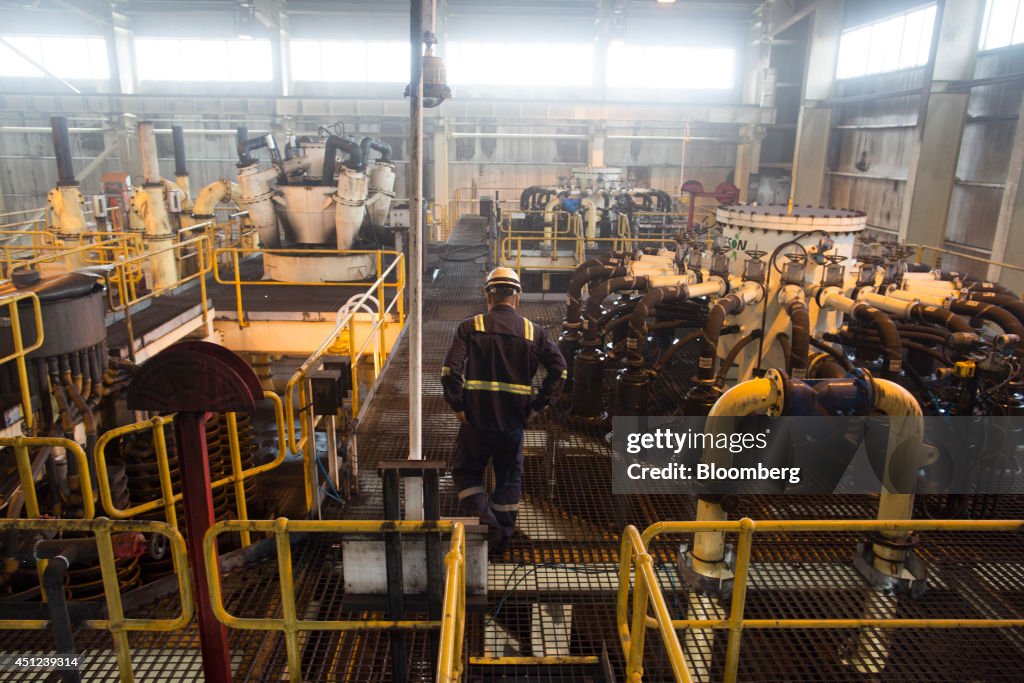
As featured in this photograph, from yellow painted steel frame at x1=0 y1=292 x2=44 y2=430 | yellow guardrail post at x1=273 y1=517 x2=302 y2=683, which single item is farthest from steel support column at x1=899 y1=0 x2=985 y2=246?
yellow guardrail post at x1=273 y1=517 x2=302 y2=683

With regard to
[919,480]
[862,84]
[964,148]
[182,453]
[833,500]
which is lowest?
[833,500]

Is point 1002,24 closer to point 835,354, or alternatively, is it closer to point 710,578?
point 835,354

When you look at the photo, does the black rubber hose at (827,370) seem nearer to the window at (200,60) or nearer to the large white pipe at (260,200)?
the large white pipe at (260,200)

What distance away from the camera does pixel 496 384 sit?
4.29 m

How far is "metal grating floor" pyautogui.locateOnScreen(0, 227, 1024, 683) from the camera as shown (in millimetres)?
3668

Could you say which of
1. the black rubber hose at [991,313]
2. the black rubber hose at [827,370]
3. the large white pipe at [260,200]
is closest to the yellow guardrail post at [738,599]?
the black rubber hose at [827,370]

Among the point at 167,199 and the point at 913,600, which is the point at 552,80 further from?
the point at 913,600

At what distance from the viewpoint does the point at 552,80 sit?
1081 inches

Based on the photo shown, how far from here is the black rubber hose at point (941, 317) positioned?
6.03 m

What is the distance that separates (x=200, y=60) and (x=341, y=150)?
65.3 ft

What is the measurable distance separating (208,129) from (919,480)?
92.8 ft

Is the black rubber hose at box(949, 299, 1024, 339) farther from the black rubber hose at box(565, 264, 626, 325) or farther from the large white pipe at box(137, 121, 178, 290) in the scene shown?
the large white pipe at box(137, 121, 178, 290)

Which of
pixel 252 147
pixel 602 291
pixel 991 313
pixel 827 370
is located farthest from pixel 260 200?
pixel 991 313

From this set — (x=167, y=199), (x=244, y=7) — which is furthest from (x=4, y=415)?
(x=244, y=7)
